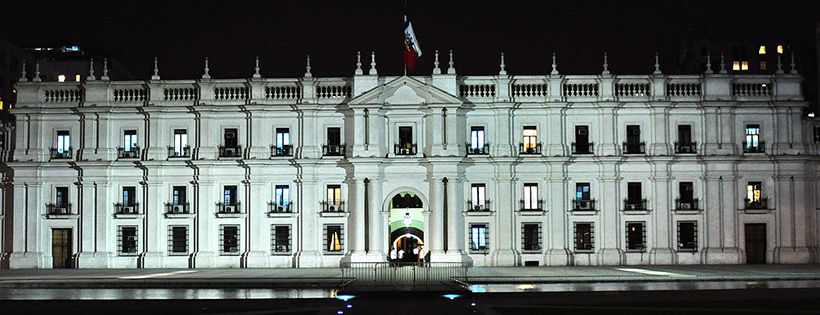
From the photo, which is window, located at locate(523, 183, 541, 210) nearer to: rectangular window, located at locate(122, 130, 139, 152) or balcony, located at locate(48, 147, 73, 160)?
rectangular window, located at locate(122, 130, 139, 152)

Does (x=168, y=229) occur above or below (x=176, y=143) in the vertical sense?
below

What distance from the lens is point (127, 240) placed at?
66.8 m

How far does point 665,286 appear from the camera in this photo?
46344 millimetres

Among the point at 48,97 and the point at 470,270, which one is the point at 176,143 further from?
the point at 470,270

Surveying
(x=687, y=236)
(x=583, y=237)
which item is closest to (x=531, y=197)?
(x=583, y=237)

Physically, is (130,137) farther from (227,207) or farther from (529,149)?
(529,149)

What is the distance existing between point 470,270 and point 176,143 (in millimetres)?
20770

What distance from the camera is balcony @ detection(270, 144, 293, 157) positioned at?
219 ft

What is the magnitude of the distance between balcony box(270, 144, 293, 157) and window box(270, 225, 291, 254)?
440 centimetres

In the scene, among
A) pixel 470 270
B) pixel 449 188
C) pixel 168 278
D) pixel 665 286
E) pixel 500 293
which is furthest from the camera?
pixel 449 188

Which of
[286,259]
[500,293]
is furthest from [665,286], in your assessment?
[286,259]

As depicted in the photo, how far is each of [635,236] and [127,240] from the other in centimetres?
3100

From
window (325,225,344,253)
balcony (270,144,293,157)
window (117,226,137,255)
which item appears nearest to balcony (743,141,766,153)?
window (325,225,344,253)

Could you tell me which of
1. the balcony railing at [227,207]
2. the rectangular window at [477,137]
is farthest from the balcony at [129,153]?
the rectangular window at [477,137]
